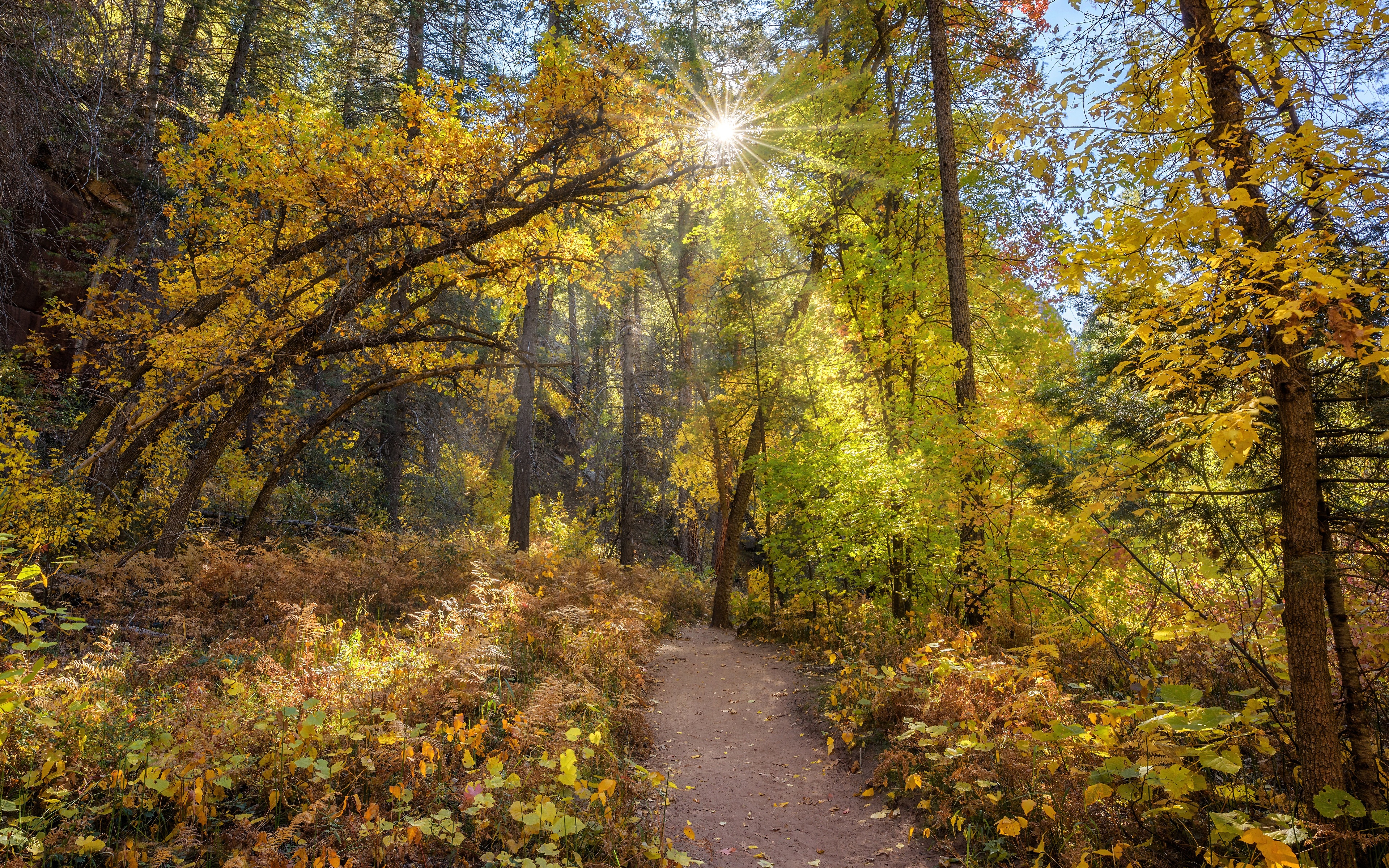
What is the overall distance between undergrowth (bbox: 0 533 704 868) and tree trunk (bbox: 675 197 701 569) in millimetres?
8050

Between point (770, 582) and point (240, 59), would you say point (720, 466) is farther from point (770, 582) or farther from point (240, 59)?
point (240, 59)

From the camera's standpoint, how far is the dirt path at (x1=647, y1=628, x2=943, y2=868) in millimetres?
3984

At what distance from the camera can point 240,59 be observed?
1176 centimetres

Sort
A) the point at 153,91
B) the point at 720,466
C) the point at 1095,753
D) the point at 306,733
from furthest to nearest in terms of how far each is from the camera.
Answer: the point at 720,466
the point at 153,91
the point at 306,733
the point at 1095,753

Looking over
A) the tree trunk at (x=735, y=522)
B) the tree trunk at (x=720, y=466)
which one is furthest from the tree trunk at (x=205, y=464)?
the tree trunk at (x=735, y=522)

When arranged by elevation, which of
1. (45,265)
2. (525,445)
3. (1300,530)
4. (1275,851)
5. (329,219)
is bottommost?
(1275,851)

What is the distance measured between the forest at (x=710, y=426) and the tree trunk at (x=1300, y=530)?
0.08 feet

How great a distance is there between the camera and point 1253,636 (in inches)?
198

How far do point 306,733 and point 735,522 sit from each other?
1011 cm

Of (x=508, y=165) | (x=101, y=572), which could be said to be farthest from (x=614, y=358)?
(x=101, y=572)

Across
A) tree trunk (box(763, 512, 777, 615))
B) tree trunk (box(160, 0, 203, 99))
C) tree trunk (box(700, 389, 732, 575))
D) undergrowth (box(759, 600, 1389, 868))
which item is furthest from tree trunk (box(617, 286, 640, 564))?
undergrowth (box(759, 600, 1389, 868))

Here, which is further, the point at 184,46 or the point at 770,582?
the point at 770,582

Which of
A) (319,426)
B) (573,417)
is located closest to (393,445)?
(573,417)

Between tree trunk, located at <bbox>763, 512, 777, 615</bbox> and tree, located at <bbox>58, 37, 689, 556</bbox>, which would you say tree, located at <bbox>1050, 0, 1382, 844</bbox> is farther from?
tree trunk, located at <bbox>763, 512, 777, 615</bbox>
